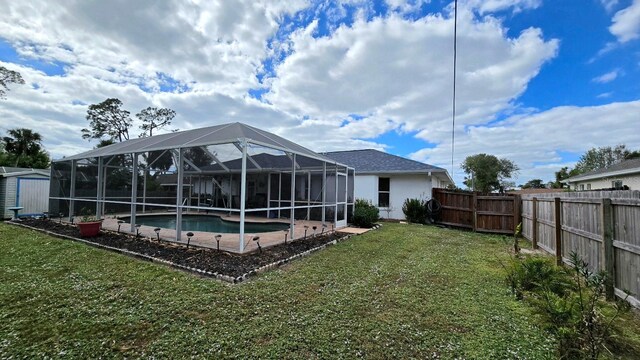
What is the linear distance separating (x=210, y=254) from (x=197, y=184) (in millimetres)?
9037

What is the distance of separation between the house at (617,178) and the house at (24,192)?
26599 mm

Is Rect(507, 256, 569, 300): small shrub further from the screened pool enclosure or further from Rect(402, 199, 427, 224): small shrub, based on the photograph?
Rect(402, 199, 427, 224): small shrub

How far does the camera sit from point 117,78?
47.4ft

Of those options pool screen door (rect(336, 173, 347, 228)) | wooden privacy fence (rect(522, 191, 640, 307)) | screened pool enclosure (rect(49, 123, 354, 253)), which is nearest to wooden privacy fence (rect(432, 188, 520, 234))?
wooden privacy fence (rect(522, 191, 640, 307))

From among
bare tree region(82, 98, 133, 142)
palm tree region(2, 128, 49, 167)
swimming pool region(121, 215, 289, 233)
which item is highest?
bare tree region(82, 98, 133, 142)

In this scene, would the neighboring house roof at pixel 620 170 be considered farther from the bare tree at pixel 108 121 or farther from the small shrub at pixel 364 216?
the bare tree at pixel 108 121

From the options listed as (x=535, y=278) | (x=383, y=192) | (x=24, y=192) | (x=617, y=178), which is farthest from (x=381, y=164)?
(x=24, y=192)

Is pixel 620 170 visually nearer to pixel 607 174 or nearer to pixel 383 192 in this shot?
pixel 607 174

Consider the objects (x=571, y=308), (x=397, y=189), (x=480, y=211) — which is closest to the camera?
(x=571, y=308)

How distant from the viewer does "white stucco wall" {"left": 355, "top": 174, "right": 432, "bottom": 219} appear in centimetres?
1391

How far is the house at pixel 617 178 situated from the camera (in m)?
13.5

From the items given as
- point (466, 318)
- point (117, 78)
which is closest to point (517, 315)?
point (466, 318)

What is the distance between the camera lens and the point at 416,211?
1301 centimetres

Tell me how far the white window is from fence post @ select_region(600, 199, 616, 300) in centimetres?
1098
